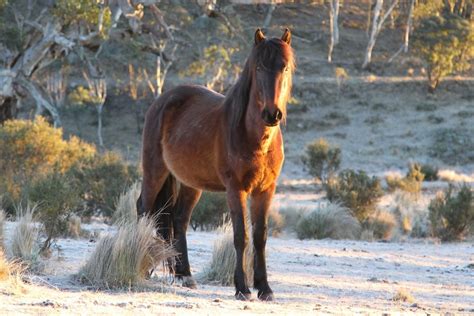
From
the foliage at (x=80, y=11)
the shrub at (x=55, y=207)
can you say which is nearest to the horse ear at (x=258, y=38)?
the shrub at (x=55, y=207)

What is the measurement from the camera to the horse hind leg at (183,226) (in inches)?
359

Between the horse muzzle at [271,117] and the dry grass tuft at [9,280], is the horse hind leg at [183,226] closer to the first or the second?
the dry grass tuft at [9,280]

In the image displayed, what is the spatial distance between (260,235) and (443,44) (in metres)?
47.5

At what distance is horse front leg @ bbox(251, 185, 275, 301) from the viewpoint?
8.16 m

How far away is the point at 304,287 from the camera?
361 inches

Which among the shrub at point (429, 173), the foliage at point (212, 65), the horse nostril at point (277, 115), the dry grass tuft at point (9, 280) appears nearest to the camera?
the dry grass tuft at point (9, 280)

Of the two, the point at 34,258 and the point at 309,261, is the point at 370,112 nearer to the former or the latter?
the point at 309,261

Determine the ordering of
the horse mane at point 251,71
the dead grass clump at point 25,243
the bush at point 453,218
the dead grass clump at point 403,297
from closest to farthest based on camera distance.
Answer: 1. the horse mane at point 251,71
2. the dead grass clump at point 403,297
3. the dead grass clump at point 25,243
4. the bush at point 453,218

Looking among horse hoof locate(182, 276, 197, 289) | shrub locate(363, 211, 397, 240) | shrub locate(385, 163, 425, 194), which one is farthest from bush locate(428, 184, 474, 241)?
horse hoof locate(182, 276, 197, 289)

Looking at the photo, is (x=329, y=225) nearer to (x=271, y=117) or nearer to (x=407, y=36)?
(x=271, y=117)

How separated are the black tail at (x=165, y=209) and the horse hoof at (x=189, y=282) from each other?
576 mm

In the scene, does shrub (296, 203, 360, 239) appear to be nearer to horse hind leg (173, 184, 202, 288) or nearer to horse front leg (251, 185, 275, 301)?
horse hind leg (173, 184, 202, 288)

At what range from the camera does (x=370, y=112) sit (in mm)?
51156

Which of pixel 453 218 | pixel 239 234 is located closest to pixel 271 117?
pixel 239 234
